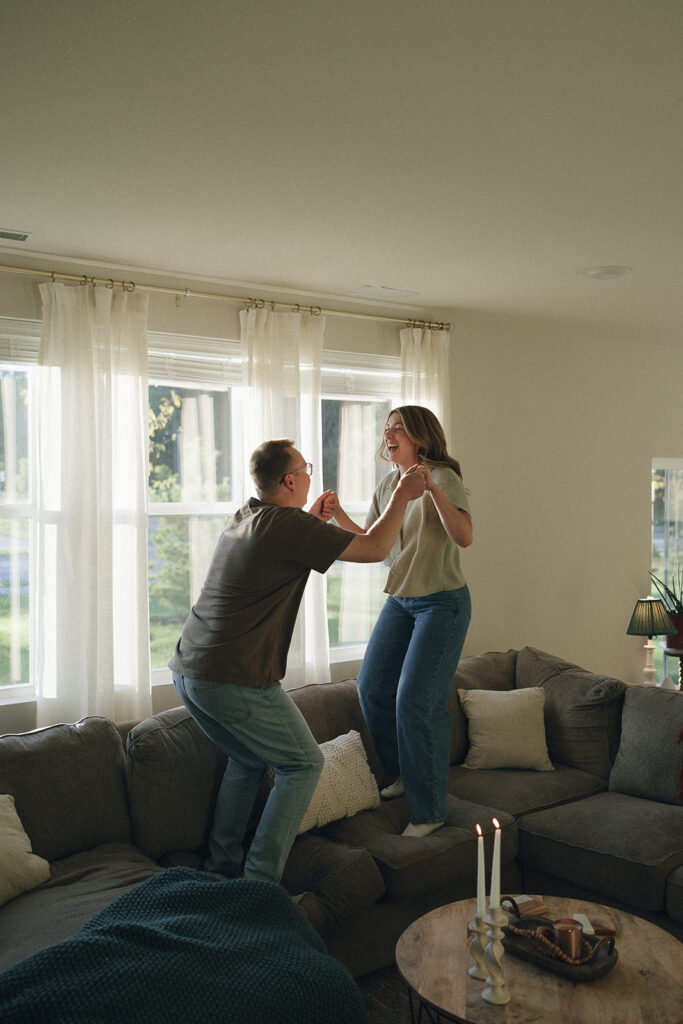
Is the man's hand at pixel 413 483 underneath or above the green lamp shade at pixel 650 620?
above

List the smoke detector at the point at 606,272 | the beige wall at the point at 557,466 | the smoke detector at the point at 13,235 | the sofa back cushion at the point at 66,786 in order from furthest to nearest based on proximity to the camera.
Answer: the beige wall at the point at 557,466 < the smoke detector at the point at 606,272 < the smoke detector at the point at 13,235 < the sofa back cushion at the point at 66,786

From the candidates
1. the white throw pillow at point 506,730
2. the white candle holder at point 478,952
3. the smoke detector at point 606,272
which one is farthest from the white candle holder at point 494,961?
the smoke detector at point 606,272

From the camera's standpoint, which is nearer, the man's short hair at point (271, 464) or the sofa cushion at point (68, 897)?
the sofa cushion at point (68, 897)

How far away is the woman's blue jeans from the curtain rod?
4.88 ft

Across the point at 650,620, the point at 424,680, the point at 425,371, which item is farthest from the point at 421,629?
the point at 650,620

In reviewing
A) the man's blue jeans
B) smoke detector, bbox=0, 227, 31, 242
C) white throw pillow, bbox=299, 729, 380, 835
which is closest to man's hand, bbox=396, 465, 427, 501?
the man's blue jeans

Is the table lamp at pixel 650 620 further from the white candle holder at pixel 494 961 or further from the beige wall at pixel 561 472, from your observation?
the white candle holder at pixel 494 961

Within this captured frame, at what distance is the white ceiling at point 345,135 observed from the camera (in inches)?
70.4

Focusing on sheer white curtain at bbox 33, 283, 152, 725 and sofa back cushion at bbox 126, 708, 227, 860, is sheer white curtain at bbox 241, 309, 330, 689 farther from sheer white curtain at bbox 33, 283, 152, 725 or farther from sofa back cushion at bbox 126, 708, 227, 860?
sofa back cushion at bbox 126, 708, 227, 860

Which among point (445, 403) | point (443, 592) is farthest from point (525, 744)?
point (445, 403)

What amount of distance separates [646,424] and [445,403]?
1.89 metres

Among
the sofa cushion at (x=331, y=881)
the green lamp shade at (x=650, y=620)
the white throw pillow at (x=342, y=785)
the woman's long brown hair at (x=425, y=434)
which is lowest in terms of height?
the sofa cushion at (x=331, y=881)

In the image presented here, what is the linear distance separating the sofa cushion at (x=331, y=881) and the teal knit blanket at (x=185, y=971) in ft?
3.05

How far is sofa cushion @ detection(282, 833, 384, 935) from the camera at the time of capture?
2.75 meters
